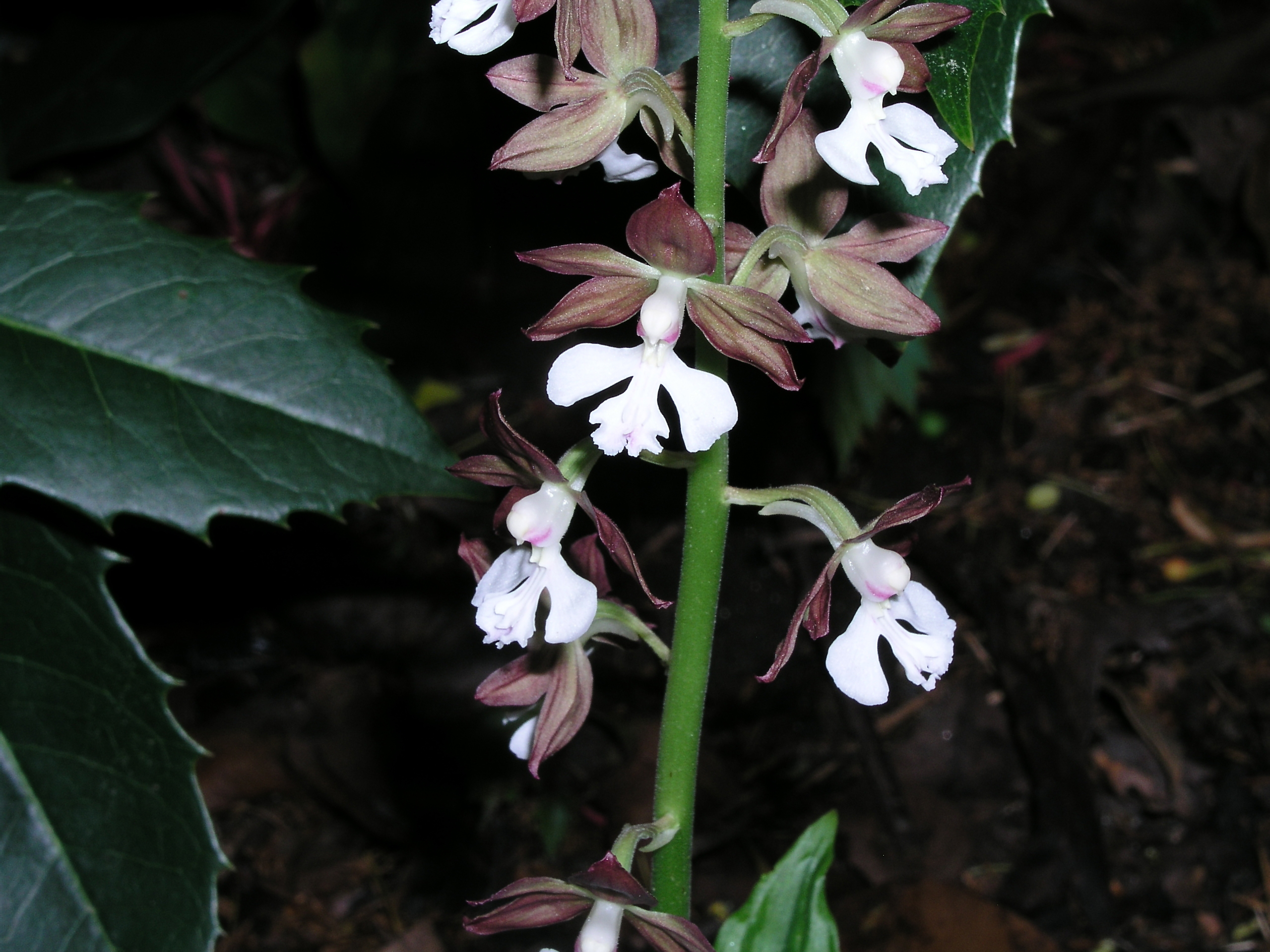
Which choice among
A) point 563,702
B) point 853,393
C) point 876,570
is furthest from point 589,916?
point 853,393

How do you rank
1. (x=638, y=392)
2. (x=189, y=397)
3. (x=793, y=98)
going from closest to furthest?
1. (x=793, y=98)
2. (x=638, y=392)
3. (x=189, y=397)

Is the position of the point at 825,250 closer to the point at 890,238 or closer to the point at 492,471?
the point at 890,238

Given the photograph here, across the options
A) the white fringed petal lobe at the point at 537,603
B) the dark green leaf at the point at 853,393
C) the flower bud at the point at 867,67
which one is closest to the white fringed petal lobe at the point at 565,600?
the white fringed petal lobe at the point at 537,603

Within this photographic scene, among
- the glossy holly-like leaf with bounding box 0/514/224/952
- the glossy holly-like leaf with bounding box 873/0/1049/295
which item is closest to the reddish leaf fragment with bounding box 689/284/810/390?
the glossy holly-like leaf with bounding box 873/0/1049/295

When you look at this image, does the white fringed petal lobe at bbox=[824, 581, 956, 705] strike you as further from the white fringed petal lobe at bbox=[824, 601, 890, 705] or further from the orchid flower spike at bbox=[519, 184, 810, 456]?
the orchid flower spike at bbox=[519, 184, 810, 456]

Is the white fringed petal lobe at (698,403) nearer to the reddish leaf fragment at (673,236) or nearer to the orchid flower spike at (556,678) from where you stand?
the reddish leaf fragment at (673,236)

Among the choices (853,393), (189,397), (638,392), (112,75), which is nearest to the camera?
(638,392)

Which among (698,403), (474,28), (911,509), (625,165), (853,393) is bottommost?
(853,393)

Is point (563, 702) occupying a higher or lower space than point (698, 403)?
lower
